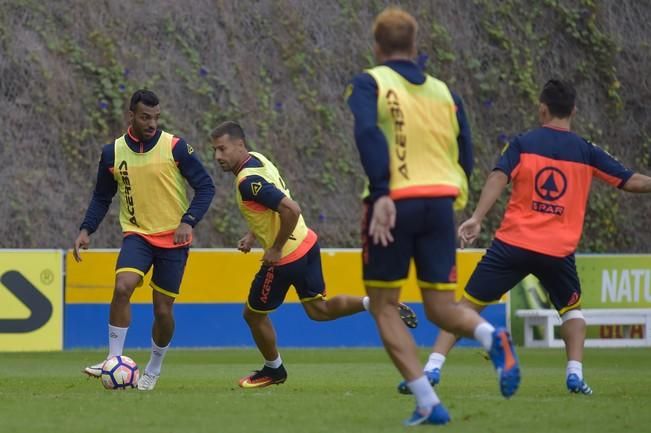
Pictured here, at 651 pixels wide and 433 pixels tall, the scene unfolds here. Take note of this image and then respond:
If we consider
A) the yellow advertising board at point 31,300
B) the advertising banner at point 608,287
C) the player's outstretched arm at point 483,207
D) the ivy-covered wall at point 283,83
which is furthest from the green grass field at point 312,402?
the ivy-covered wall at point 283,83

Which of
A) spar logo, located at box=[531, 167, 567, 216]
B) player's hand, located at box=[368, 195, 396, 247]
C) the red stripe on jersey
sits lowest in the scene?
spar logo, located at box=[531, 167, 567, 216]

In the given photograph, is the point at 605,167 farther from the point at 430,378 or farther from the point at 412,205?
the point at 412,205

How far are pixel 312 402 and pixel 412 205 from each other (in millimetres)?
2060

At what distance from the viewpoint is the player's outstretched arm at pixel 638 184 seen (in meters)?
9.86

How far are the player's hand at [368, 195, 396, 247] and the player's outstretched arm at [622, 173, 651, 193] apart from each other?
3.47 metres

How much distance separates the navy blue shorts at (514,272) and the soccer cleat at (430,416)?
276cm

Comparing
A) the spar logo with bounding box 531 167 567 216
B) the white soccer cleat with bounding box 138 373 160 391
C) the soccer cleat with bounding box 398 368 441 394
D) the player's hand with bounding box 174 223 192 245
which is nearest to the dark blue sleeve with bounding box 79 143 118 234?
the player's hand with bounding box 174 223 192 245

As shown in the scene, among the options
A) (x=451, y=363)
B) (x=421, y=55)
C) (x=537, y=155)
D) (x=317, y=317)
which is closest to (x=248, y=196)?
(x=317, y=317)

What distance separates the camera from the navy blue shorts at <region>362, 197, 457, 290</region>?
716 cm

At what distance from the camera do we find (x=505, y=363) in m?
7.01

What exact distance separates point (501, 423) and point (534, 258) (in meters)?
2.44

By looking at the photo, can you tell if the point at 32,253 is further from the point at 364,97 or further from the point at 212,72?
the point at 364,97

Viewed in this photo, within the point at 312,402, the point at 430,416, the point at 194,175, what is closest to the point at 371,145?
the point at 430,416

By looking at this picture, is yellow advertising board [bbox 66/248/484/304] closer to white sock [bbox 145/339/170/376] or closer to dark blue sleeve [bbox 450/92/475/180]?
white sock [bbox 145/339/170/376]
